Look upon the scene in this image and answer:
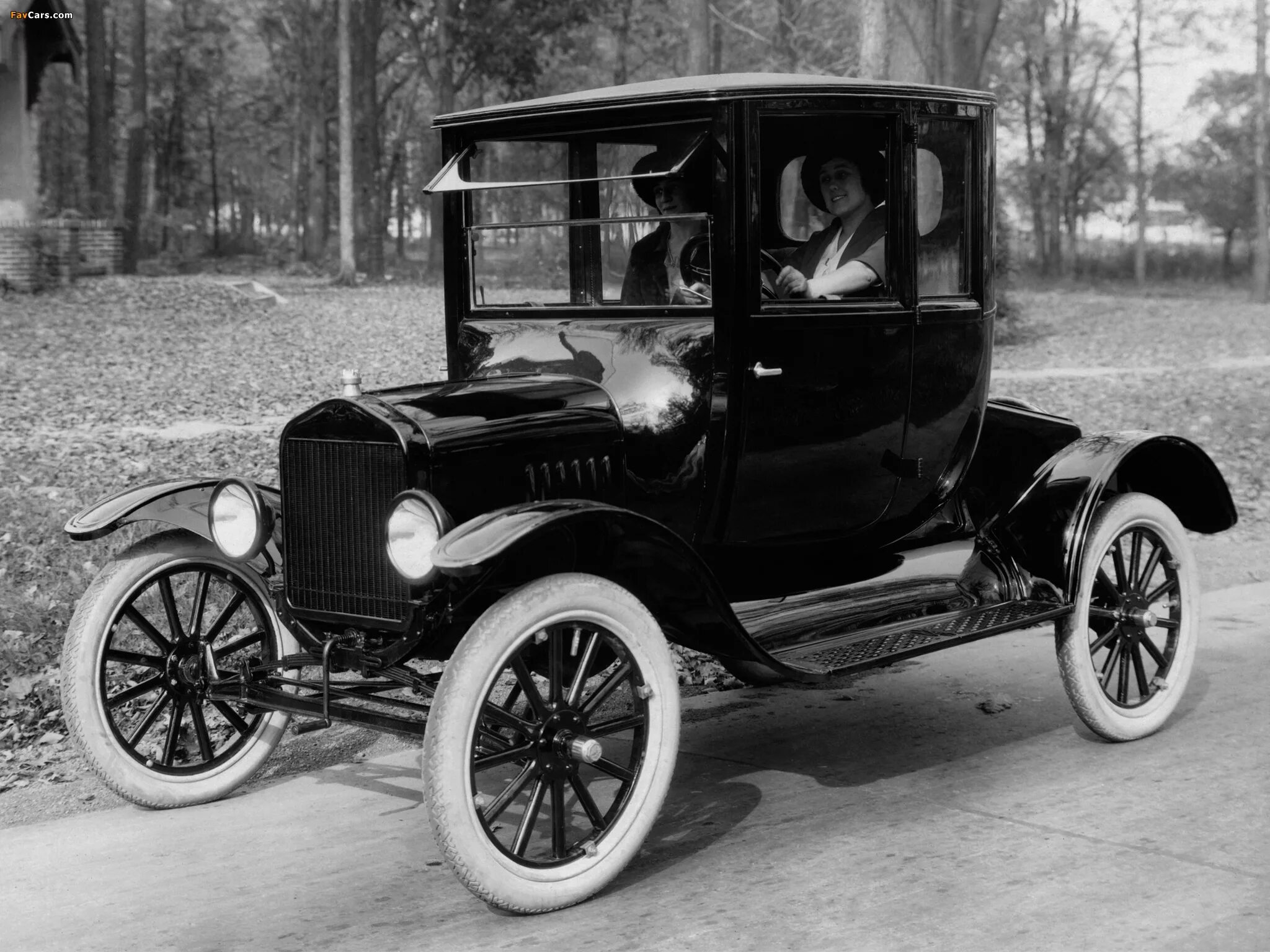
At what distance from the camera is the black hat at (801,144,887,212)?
4805 millimetres

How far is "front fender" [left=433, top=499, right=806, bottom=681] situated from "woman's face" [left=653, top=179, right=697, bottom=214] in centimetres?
120

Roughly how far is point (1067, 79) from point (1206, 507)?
4509cm

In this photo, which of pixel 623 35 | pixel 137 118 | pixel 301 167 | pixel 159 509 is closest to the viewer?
pixel 159 509

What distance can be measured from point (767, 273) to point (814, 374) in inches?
13.6

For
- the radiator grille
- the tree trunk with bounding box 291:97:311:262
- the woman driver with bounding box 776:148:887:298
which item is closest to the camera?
the radiator grille

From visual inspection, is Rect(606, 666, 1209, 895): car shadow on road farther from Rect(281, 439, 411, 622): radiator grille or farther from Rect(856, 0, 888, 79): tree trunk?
Rect(856, 0, 888, 79): tree trunk

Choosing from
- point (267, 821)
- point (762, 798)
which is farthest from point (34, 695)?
point (762, 798)

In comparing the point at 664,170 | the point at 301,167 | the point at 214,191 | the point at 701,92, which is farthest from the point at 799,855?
the point at 214,191

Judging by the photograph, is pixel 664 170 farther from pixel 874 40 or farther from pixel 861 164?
pixel 874 40

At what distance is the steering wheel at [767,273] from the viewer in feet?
14.8

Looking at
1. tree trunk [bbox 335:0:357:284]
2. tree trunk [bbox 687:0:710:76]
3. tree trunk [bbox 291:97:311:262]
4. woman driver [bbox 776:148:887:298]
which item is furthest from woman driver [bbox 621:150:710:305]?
tree trunk [bbox 291:97:311:262]

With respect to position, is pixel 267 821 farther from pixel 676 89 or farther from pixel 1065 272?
pixel 1065 272

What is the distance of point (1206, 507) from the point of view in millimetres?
5430

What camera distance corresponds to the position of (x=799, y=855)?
13.1 ft
